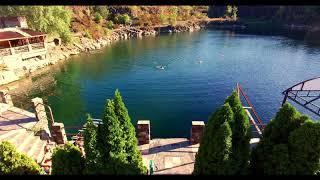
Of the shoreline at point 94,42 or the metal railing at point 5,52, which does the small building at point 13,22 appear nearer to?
the shoreline at point 94,42

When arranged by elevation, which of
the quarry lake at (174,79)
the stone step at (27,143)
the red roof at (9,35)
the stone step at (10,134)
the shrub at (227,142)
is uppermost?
the red roof at (9,35)

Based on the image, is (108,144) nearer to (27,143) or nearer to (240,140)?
(240,140)

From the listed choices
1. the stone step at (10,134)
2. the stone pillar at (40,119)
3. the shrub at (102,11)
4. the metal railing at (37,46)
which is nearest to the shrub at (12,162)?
the stone step at (10,134)

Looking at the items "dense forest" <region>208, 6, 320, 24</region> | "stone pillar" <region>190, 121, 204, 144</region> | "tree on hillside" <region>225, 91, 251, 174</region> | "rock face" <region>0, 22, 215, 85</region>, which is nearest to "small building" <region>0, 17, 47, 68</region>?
"rock face" <region>0, 22, 215, 85</region>

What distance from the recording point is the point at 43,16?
42.8 m

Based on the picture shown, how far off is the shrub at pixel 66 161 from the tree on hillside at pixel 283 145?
231 inches

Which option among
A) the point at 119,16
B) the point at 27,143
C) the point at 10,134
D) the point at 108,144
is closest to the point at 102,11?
the point at 119,16

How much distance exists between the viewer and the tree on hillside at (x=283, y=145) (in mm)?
7016

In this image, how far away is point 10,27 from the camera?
138ft

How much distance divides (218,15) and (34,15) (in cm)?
9083

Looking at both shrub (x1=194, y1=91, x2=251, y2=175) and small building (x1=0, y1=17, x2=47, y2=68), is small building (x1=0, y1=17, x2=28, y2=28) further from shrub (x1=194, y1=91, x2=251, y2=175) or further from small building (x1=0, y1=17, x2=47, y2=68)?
shrub (x1=194, y1=91, x2=251, y2=175)

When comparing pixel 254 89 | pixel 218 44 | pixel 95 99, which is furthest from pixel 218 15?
pixel 95 99

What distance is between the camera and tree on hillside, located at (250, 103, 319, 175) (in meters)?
7.02

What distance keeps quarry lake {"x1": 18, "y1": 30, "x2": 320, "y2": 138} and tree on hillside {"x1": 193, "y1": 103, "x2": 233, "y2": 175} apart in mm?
12684
